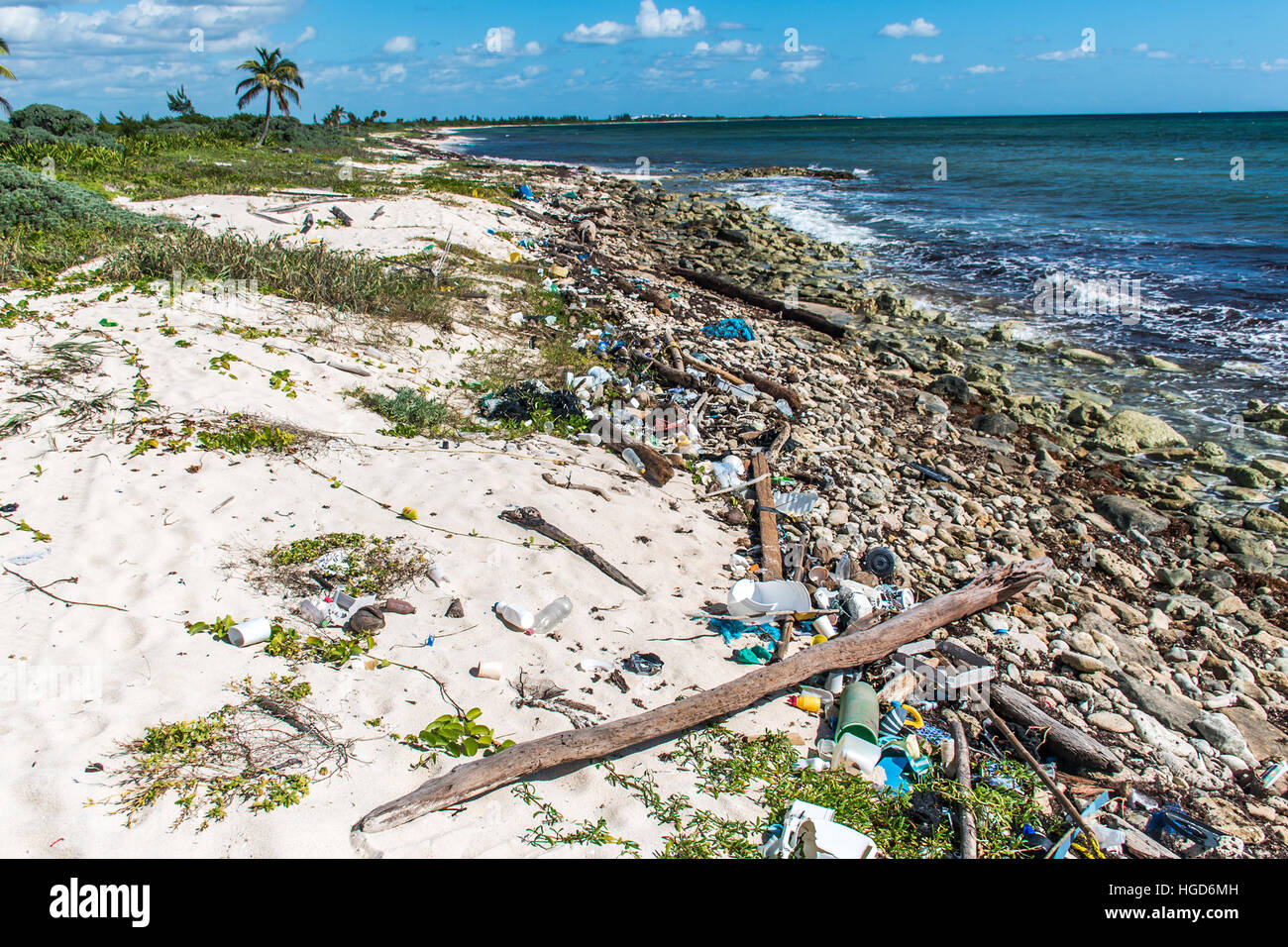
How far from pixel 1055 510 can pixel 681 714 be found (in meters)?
4.73

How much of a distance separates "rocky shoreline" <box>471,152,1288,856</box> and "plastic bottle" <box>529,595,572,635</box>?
1.81 m

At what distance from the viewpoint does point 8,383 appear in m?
5.07

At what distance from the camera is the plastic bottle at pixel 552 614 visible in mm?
3910

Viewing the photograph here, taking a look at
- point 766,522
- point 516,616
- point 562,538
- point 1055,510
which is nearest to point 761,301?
point 1055,510

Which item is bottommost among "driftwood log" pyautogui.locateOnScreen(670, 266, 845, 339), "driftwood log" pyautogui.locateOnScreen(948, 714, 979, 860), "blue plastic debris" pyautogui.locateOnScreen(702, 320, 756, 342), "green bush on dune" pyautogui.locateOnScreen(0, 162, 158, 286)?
"driftwood log" pyautogui.locateOnScreen(948, 714, 979, 860)

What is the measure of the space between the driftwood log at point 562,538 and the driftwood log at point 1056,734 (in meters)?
2.13

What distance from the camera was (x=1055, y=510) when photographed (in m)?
6.21

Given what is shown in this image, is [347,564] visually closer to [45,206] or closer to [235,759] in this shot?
[235,759]

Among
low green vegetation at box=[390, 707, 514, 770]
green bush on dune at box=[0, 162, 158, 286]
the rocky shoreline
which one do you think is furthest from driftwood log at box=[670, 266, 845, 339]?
low green vegetation at box=[390, 707, 514, 770]

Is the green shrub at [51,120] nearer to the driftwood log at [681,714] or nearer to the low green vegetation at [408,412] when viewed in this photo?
the low green vegetation at [408,412]

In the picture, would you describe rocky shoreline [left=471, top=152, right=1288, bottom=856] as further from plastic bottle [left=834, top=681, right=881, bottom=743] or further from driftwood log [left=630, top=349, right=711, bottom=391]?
plastic bottle [left=834, top=681, right=881, bottom=743]

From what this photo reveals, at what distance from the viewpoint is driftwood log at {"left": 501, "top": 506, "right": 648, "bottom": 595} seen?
443cm

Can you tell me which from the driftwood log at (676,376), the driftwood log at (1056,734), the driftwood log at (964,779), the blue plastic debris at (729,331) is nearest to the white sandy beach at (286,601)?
the driftwood log at (964,779)

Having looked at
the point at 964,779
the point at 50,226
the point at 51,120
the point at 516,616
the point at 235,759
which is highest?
the point at 51,120
